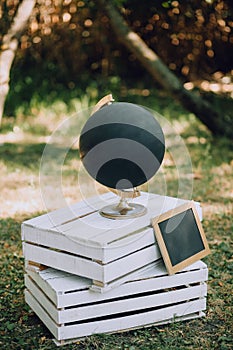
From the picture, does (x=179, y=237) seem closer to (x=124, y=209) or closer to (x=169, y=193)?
(x=124, y=209)

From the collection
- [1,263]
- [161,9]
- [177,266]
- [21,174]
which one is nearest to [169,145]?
[21,174]

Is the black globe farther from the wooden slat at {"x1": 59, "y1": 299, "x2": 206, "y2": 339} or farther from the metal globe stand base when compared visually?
the wooden slat at {"x1": 59, "y1": 299, "x2": 206, "y2": 339}

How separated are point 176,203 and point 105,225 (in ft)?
1.57

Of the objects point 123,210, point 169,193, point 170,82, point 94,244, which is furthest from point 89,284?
point 170,82

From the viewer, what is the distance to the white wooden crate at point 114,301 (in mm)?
2904

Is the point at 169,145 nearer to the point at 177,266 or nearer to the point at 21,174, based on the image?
the point at 21,174

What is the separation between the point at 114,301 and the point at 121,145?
0.77 metres

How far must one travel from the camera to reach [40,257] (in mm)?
3076

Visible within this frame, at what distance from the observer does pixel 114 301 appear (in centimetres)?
298

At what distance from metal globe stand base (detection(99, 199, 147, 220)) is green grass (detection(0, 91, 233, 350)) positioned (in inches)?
23.3

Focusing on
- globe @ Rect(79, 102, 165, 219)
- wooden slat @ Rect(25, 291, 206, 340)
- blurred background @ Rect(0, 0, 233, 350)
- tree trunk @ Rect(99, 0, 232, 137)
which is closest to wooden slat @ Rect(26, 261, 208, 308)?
wooden slat @ Rect(25, 291, 206, 340)

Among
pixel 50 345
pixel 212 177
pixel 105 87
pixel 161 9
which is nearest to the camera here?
pixel 50 345

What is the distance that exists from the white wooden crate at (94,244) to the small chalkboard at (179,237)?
0.17 ft

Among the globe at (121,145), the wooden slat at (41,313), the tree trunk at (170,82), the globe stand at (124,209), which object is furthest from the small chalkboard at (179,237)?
the tree trunk at (170,82)
